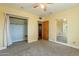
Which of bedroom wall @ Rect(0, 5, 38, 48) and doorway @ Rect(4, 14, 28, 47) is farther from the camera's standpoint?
doorway @ Rect(4, 14, 28, 47)

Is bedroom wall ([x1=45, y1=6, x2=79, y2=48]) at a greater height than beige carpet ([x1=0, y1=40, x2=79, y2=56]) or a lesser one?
greater

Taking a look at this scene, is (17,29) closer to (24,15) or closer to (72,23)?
(24,15)

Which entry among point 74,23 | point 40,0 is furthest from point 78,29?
point 40,0

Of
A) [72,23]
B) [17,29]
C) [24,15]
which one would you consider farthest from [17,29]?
[72,23]

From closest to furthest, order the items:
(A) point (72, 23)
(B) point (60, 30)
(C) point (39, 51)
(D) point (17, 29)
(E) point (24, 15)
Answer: (C) point (39, 51)
(A) point (72, 23)
(E) point (24, 15)
(B) point (60, 30)
(D) point (17, 29)

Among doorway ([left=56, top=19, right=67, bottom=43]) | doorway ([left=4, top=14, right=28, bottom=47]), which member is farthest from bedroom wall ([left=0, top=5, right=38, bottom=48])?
doorway ([left=56, top=19, right=67, bottom=43])

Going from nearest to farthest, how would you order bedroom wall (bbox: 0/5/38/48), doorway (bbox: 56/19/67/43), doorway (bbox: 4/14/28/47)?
bedroom wall (bbox: 0/5/38/48) < doorway (bbox: 56/19/67/43) < doorway (bbox: 4/14/28/47)

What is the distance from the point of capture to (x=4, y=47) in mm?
3836

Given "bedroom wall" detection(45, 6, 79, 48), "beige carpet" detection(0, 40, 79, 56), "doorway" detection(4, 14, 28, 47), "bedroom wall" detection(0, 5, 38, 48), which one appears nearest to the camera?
"beige carpet" detection(0, 40, 79, 56)

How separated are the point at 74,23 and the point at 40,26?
145 inches

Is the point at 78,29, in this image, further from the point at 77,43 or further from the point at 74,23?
the point at 77,43

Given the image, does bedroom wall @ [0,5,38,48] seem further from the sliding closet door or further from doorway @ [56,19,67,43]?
doorway @ [56,19,67,43]

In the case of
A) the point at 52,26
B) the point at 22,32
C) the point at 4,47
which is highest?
the point at 52,26

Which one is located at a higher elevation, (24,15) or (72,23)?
(24,15)
